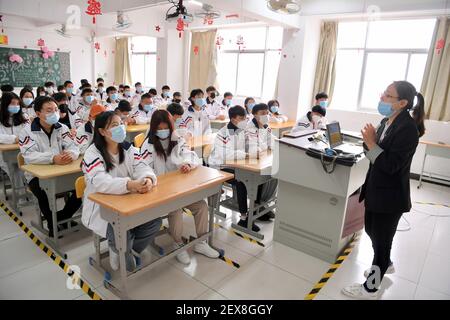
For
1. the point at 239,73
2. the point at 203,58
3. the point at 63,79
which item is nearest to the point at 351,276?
the point at 239,73

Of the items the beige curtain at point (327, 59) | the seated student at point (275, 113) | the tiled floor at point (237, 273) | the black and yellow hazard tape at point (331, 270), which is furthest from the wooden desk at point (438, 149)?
the black and yellow hazard tape at point (331, 270)

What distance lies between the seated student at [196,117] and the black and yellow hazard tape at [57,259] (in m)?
2.57

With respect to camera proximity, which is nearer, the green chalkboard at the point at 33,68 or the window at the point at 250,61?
the window at the point at 250,61

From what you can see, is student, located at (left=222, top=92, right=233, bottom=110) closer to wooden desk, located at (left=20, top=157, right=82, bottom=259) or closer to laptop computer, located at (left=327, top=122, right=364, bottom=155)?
laptop computer, located at (left=327, top=122, right=364, bottom=155)

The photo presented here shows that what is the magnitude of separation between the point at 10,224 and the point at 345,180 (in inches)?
119

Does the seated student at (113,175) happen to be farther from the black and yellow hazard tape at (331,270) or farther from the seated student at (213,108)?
the seated student at (213,108)

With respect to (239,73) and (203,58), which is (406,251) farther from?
(203,58)

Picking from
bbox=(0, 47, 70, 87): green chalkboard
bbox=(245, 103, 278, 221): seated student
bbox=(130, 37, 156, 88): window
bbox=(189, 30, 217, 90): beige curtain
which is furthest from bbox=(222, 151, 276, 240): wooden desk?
bbox=(0, 47, 70, 87): green chalkboard

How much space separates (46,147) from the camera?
2.69 m

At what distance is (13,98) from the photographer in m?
3.25

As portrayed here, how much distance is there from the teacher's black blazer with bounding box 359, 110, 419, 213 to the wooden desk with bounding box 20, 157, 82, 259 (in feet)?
7.18

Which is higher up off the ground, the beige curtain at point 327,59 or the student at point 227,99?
the beige curtain at point 327,59

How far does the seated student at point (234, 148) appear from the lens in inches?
114

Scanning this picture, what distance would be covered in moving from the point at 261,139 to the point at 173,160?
1.14m
